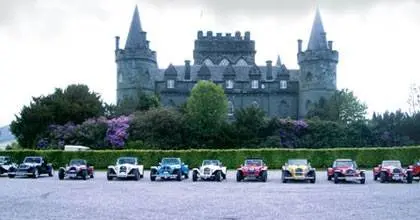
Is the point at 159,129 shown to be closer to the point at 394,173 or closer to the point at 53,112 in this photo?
the point at 53,112

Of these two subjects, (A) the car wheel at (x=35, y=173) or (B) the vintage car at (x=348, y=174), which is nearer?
(B) the vintage car at (x=348, y=174)

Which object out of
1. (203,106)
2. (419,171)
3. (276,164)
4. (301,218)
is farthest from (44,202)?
(203,106)

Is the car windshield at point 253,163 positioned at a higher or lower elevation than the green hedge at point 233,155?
lower

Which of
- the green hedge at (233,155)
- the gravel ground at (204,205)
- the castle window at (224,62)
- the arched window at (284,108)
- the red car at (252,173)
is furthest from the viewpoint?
the castle window at (224,62)

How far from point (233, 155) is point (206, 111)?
20.9 m

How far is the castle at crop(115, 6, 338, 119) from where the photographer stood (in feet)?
329

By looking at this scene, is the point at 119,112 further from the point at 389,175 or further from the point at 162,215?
the point at 162,215

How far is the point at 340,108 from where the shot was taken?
9375cm

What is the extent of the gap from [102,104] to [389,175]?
5735 cm

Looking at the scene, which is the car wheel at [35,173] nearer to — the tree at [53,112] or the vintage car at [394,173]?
the vintage car at [394,173]

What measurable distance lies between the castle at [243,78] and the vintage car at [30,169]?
54.7 m

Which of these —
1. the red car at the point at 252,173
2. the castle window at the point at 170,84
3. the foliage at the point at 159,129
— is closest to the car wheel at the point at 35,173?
the red car at the point at 252,173

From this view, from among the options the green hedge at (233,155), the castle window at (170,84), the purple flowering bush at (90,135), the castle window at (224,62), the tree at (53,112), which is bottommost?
the green hedge at (233,155)

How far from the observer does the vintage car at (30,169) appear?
41.5 metres
